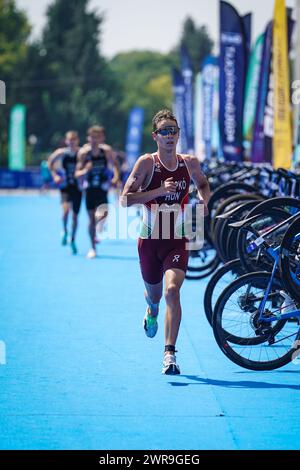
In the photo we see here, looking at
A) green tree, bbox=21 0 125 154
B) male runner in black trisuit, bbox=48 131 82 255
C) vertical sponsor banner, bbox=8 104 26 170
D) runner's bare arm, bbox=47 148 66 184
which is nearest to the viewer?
male runner in black trisuit, bbox=48 131 82 255

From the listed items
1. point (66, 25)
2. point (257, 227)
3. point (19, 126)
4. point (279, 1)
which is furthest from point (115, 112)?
point (257, 227)

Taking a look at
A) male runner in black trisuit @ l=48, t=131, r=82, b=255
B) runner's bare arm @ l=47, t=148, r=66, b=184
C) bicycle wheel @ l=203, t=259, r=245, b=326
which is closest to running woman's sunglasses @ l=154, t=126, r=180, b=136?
bicycle wheel @ l=203, t=259, r=245, b=326

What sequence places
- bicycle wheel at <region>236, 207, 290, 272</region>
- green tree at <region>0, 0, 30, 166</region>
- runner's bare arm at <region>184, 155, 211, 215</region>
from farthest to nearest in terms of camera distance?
1. green tree at <region>0, 0, 30, 166</region>
2. bicycle wheel at <region>236, 207, 290, 272</region>
3. runner's bare arm at <region>184, 155, 211, 215</region>

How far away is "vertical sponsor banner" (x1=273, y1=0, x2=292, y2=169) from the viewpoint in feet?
48.8

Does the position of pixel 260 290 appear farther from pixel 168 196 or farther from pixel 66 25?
pixel 66 25

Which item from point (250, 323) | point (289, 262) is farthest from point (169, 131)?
point (250, 323)

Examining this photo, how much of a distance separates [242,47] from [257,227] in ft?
33.4

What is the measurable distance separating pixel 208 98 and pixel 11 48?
62.4 metres

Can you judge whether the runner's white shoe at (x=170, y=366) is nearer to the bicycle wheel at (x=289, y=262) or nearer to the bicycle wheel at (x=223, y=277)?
the bicycle wheel at (x=223, y=277)

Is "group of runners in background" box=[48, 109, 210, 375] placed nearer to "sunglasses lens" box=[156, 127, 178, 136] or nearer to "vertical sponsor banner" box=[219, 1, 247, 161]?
"sunglasses lens" box=[156, 127, 178, 136]

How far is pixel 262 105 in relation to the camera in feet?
55.2

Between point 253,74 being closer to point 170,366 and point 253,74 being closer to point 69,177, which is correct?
point 69,177

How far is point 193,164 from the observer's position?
24.6 ft

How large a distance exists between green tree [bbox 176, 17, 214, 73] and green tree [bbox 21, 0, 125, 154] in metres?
31.7
